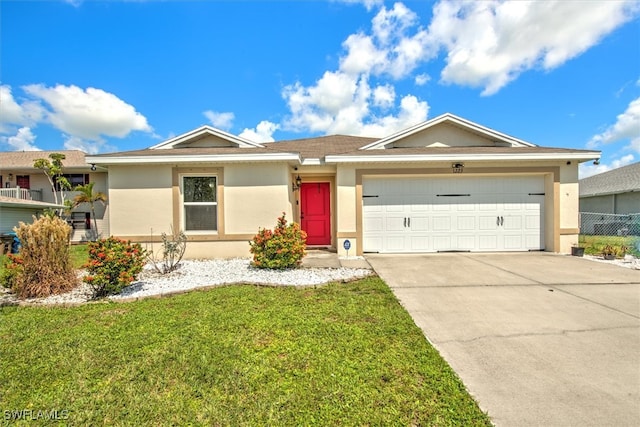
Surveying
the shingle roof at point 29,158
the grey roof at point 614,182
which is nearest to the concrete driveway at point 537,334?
the grey roof at point 614,182

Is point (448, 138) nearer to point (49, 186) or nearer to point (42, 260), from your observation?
point (42, 260)

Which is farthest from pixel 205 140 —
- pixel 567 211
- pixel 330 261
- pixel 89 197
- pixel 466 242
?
pixel 567 211

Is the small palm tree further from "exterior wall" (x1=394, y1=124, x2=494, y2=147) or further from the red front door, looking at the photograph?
"exterior wall" (x1=394, y1=124, x2=494, y2=147)

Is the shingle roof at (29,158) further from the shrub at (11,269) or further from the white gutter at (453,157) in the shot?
the white gutter at (453,157)

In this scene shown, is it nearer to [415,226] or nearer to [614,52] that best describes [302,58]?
[415,226]

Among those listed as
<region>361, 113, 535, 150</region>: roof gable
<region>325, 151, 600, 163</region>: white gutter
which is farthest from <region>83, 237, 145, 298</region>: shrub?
<region>361, 113, 535, 150</region>: roof gable

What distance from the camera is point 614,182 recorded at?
18.0 metres

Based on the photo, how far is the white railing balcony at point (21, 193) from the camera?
14.5 meters

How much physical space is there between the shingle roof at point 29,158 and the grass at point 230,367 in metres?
16.1

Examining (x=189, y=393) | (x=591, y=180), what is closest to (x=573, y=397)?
(x=189, y=393)

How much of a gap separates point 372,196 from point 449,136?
386cm

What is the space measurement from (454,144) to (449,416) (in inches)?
367

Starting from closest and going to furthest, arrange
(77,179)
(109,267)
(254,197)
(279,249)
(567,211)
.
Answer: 1. (109,267)
2. (279,249)
3. (254,197)
4. (567,211)
5. (77,179)

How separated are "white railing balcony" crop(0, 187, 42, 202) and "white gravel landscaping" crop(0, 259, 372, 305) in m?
14.3
